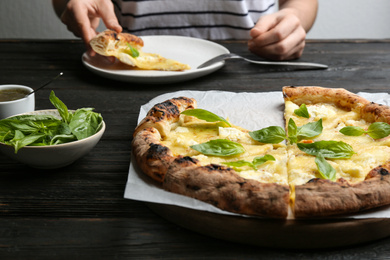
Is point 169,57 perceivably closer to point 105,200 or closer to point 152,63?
point 152,63

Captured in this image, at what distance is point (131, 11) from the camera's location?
3.78m

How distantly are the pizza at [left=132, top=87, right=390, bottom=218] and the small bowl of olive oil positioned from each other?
1.73 feet

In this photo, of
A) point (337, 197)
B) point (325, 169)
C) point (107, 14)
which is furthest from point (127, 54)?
point (337, 197)

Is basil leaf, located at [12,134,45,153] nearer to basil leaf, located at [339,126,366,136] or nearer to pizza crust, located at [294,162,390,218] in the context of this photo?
pizza crust, located at [294,162,390,218]

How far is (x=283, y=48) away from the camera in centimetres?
312

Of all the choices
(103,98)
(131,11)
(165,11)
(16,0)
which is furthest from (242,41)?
(16,0)

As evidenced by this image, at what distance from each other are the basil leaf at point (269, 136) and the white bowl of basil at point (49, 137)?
61 cm

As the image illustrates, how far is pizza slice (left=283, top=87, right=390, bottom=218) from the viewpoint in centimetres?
145

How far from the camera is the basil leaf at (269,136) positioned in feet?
6.32

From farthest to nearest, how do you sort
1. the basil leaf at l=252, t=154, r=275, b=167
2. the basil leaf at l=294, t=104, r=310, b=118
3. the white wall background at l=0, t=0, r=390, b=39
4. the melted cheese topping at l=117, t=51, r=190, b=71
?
the white wall background at l=0, t=0, r=390, b=39
the melted cheese topping at l=117, t=51, r=190, b=71
the basil leaf at l=294, t=104, r=310, b=118
the basil leaf at l=252, t=154, r=275, b=167

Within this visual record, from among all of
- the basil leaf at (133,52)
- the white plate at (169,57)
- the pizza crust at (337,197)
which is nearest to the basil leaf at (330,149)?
the pizza crust at (337,197)

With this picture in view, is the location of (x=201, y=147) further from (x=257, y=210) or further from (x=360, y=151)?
(x=360, y=151)

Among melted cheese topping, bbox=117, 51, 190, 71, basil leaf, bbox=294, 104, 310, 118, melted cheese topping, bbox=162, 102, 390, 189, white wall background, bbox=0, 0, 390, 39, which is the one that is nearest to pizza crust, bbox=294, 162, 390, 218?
melted cheese topping, bbox=162, 102, 390, 189

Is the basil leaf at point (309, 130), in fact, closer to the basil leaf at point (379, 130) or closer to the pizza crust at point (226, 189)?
the basil leaf at point (379, 130)
